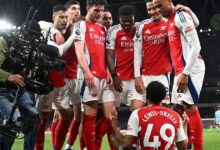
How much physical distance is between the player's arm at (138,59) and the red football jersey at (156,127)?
1.69 meters

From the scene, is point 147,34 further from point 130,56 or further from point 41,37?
point 41,37

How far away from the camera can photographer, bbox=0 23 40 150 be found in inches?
164

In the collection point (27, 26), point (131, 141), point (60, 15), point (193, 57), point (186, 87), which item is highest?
point (60, 15)

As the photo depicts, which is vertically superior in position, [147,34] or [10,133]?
[147,34]

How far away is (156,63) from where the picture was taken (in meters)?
5.35

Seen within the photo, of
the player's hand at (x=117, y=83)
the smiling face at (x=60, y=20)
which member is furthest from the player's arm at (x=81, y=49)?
the smiling face at (x=60, y=20)

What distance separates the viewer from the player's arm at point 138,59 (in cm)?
527

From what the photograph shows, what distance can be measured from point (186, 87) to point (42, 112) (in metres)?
2.11

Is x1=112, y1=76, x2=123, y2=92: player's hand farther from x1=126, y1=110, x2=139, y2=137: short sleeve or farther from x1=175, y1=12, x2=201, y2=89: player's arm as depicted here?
x1=126, y1=110, x2=139, y2=137: short sleeve

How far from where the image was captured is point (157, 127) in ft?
11.5

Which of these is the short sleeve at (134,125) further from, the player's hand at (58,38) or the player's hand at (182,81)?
the player's hand at (58,38)

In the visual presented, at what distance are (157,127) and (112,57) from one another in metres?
2.08

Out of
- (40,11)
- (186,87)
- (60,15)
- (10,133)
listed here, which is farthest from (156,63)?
(40,11)

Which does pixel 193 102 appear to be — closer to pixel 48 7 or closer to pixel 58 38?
pixel 58 38
